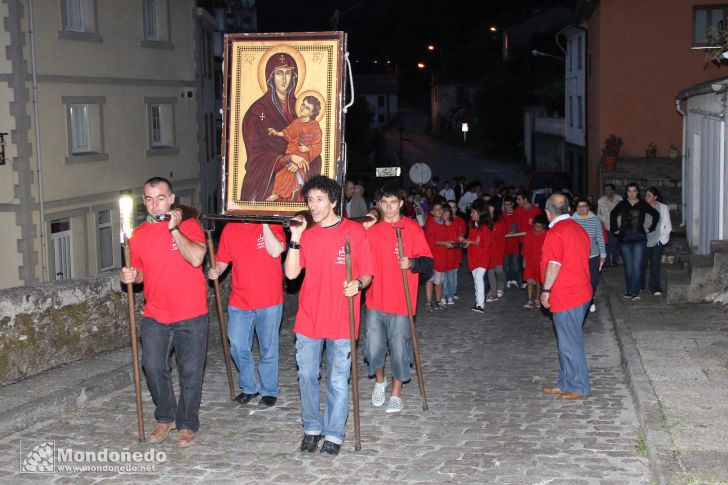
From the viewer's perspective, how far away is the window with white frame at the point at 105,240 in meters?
23.9

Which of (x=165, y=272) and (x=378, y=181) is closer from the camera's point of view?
(x=165, y=272)

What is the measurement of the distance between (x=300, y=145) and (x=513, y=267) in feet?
31.7

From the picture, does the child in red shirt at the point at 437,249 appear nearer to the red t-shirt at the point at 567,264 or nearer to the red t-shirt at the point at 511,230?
the red t-shirt at the point at 511,230

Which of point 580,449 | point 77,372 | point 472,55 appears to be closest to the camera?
point 580,449

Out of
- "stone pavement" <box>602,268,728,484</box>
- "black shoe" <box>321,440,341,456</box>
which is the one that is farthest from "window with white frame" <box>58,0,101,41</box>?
"black shoe" <box>321,440,341,456</box>

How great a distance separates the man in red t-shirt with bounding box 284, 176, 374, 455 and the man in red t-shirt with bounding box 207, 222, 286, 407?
1141 mm

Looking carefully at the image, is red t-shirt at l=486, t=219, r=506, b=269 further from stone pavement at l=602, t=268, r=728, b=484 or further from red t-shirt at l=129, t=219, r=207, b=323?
red t-shirt at l=129, t=219, r=207, b=323

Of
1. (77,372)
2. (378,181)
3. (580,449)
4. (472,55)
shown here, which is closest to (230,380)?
(77,372)

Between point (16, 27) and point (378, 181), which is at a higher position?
point (16, 27)

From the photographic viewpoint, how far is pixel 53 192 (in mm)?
22125

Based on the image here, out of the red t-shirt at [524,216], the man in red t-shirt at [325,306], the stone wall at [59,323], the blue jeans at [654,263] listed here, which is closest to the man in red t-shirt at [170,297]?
the man in red t-shirt at [325,306]

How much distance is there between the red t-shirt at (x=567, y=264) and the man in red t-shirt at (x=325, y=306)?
2.37 m

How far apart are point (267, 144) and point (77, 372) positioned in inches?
117

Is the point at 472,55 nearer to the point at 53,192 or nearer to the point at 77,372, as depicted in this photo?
the point at 53,192
